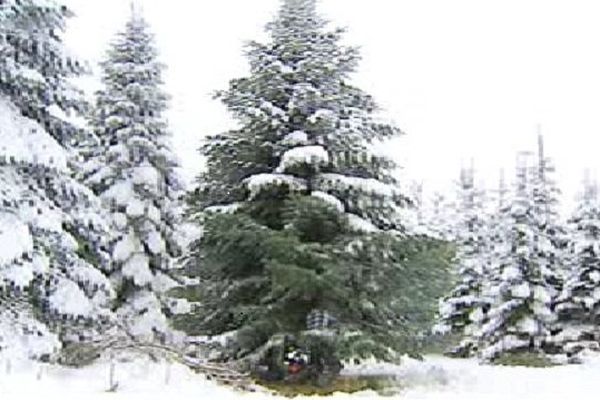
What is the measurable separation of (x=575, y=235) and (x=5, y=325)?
23215 millimetres

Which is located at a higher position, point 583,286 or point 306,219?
point 583,286

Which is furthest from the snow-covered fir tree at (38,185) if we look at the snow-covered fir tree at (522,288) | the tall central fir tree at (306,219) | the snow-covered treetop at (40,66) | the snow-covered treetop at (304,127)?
the snow-covered fir tree at (522,288)

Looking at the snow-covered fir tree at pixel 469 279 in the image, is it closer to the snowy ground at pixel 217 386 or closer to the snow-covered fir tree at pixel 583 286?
the snow-covered fir tree at pixel 583 286

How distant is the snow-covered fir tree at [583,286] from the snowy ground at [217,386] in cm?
1282

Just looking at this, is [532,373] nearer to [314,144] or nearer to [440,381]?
[440,381]

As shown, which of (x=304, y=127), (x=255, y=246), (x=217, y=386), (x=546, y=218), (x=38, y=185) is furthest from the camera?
(x=546, y=218)

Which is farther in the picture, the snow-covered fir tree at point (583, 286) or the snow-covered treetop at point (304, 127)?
the snow-covered fir tree at point (583, 286)

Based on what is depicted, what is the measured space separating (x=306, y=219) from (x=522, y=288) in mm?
16191

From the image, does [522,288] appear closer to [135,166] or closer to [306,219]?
[135,166]

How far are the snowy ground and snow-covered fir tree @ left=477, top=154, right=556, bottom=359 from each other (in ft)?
37.0

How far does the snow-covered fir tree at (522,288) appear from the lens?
104ft

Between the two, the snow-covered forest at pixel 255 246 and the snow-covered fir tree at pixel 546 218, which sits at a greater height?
the snow-covered fir tree at pixel 546 218

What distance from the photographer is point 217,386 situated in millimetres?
15258

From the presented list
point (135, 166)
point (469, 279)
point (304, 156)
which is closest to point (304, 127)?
point (304, 156)
